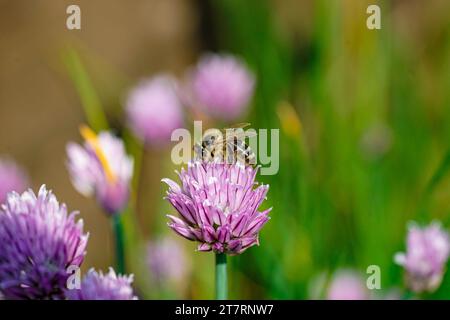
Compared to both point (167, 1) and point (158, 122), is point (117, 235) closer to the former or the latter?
point (158, 122)

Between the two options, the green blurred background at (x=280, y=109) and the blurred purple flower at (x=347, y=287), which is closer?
the blurred purple flower at (x=347, y=287)

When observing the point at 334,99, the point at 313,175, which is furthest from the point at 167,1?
the point at 313,175

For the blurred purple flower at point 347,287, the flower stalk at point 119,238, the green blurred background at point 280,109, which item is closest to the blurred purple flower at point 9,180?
the green blurred background at point 280,109

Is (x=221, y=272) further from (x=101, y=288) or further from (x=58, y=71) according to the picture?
(x=58, y=71)

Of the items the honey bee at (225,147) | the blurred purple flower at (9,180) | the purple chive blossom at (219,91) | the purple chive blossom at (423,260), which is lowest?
the purple chive blossom at (423,260)

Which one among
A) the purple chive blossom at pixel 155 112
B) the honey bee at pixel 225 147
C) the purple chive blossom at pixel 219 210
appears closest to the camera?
the purple chive blossom at pixel 219 210

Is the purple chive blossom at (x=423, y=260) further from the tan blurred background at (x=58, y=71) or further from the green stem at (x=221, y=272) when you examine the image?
the tan blurred background at (x=58, y=71)
